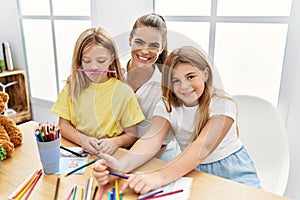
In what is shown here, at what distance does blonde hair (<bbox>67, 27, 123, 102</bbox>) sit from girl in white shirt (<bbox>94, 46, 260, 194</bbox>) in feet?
0.53

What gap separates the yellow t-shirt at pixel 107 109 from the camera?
820mm

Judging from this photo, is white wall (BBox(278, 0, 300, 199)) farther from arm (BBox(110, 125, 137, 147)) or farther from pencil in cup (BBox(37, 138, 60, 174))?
pencil in cup (BBox(37, 138, 60, 174))

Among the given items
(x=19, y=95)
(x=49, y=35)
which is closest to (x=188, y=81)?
(x=49, y=35)

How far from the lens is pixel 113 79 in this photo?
81 cm

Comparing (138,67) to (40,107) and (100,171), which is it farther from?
(40,107)

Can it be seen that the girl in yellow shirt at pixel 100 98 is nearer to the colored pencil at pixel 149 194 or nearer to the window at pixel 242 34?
the colored pencil at pixel 149 194

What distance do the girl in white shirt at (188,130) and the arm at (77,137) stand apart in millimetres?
96

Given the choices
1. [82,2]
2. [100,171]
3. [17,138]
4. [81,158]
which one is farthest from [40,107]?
[100,171]

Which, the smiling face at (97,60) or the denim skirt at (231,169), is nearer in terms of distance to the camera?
the smiling face at (97,60)

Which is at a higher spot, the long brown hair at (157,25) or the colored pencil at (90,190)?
the long brown hair at (157,25)

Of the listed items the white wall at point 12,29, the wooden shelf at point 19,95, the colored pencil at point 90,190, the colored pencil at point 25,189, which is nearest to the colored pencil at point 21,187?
the colored pencil at point 25,189

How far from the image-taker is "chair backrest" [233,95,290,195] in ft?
3.39

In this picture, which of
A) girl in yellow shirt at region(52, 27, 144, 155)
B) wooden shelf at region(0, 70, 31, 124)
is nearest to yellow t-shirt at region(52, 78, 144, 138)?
girl in yellow shirt at region(52, 27, 144, 155)

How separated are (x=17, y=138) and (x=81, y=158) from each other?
0.83 ft
